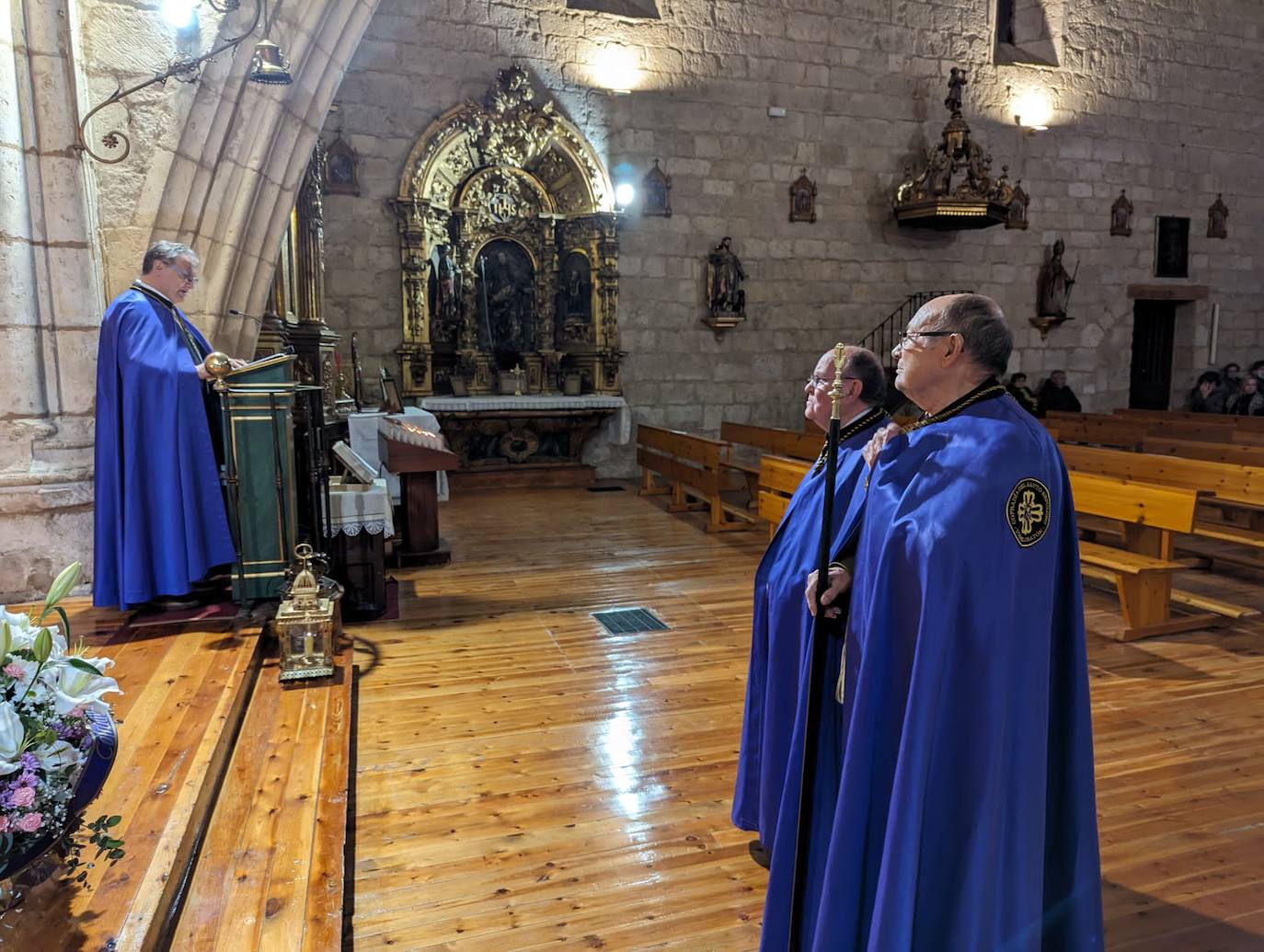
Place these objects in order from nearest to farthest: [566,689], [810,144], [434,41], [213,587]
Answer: [566,689]
[213,587]
[434,41]
[810,144]

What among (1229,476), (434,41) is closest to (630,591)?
(1229,476)

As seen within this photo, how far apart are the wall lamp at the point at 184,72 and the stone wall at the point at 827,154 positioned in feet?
16.0

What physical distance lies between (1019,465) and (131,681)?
3.07m

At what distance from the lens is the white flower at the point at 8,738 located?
1.49m

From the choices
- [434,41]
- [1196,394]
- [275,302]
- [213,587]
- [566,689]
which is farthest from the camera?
[1196,394]

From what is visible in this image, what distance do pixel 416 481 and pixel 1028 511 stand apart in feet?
16.2

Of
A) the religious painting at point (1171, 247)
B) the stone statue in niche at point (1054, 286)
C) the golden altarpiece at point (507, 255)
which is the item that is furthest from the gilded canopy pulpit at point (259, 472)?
the religious painting at point (1171, 247)

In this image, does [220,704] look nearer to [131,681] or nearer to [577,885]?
[131,681]

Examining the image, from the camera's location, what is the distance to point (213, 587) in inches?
163

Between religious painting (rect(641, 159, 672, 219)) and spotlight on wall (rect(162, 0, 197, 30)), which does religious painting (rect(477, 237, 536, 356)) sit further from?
spotlight on wall (rect(162, 0, 197, 30))

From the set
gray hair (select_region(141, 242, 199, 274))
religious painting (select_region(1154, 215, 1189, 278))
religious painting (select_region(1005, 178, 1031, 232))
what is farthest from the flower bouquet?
religious painting (select_region(1154, 215, 1189, 278))

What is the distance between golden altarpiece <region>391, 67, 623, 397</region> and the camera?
9.37m

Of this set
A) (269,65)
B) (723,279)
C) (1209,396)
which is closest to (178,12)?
(269,65)

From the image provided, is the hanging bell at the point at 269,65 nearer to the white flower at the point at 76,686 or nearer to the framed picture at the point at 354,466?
the framed picture at the point at 354,466
